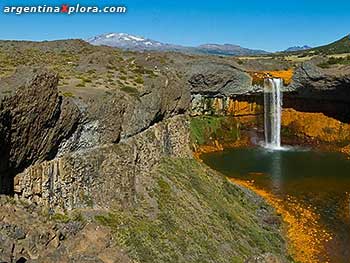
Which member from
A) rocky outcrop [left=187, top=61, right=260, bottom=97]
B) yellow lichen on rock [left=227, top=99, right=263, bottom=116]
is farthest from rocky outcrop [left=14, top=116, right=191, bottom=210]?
yellow lichen on rock [left=227, top=99, right=263, bottom=116]

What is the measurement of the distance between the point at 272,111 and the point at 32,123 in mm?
54177

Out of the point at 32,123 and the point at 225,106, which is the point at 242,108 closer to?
the point at 225,106

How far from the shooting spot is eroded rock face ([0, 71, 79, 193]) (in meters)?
21.0

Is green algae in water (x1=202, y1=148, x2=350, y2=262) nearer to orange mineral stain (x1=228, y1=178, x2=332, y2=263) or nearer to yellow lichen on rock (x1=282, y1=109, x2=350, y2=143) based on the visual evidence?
orange mineral stain (x1=228, y1=178, x2=332, y2=263)

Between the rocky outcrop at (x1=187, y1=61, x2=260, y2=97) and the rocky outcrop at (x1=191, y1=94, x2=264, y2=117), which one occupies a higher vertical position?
the rocky outcrop at (x1=187, y1=61, x2=260, y2=97)

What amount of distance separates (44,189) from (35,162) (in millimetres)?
1332

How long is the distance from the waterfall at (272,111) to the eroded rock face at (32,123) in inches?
1928

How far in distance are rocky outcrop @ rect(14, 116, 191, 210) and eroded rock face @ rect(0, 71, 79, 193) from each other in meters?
0.73

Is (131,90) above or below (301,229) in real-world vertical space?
above

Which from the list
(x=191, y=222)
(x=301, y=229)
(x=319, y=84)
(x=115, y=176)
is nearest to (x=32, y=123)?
(x=115, y=176)

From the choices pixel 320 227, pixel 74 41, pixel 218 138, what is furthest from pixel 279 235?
pixel 74 41

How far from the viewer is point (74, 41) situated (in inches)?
3056

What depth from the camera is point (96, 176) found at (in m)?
26.9

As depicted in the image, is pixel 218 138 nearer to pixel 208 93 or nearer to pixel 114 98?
pixel 208 93
